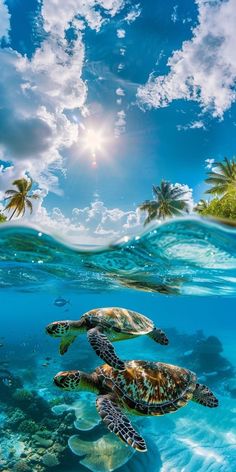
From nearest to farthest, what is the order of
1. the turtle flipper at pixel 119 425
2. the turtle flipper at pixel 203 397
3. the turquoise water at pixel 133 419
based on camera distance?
the turtle flipper at pixel 119 425 → the turtle flipper at pixel 203 397 → the turquoise water at pixel 133 419

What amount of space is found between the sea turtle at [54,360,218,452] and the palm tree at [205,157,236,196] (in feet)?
84.6

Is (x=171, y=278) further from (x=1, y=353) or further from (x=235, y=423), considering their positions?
(x=1, y=353)

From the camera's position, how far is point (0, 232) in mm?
12219

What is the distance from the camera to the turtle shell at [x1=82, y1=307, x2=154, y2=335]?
639 cm

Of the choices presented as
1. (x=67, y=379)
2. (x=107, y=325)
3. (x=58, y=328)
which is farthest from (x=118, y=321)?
(x=67, y=379)

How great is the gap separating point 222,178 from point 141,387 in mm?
28256

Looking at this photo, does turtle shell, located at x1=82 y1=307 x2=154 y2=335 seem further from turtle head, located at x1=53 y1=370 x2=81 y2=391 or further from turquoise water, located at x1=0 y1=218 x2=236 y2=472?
turquoise water, located at x1=0 y1=218 x2=236 y2=472

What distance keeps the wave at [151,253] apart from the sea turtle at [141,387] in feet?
17.0

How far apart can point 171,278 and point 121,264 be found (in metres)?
4.37

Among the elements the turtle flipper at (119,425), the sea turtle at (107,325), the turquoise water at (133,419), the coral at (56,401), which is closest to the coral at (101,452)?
the turquoise water at (133,419)

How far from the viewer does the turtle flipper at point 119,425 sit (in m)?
3.79

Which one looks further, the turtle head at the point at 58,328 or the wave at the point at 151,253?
the wave at the point at 151,253

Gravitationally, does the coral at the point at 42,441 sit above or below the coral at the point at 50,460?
below

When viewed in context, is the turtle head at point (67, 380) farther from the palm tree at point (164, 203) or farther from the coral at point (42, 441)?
the palm tree at point (164, 203)
